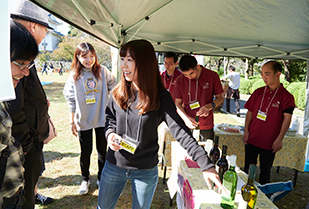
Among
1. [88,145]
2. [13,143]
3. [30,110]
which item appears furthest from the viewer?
[88,145]

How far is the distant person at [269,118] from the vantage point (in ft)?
7.72

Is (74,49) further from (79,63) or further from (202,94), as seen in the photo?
(202,94)

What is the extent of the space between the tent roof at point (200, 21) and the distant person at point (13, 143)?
1.46 feet

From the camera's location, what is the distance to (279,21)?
2242 mm

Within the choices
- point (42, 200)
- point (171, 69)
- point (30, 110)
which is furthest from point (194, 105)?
point (42, 200)

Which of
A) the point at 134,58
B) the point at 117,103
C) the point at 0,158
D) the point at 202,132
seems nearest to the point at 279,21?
the point at 202,132

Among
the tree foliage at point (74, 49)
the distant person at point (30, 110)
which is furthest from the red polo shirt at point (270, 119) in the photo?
the tree foliage at point (74, 49)

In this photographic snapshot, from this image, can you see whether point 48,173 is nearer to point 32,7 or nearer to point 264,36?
point 32,7

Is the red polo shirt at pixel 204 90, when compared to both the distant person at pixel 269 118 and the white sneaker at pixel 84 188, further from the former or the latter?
the white sneaker at pixel 84 188

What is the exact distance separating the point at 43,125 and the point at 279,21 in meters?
2.67

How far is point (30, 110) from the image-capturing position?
1.45 meters

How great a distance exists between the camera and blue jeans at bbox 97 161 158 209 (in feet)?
4.61

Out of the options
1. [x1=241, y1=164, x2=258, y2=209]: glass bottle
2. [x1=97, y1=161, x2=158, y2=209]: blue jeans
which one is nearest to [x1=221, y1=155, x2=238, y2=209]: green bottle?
[x1=241, y1=164, x2=258, y2=209]: glass bottle

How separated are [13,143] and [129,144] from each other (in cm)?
67
